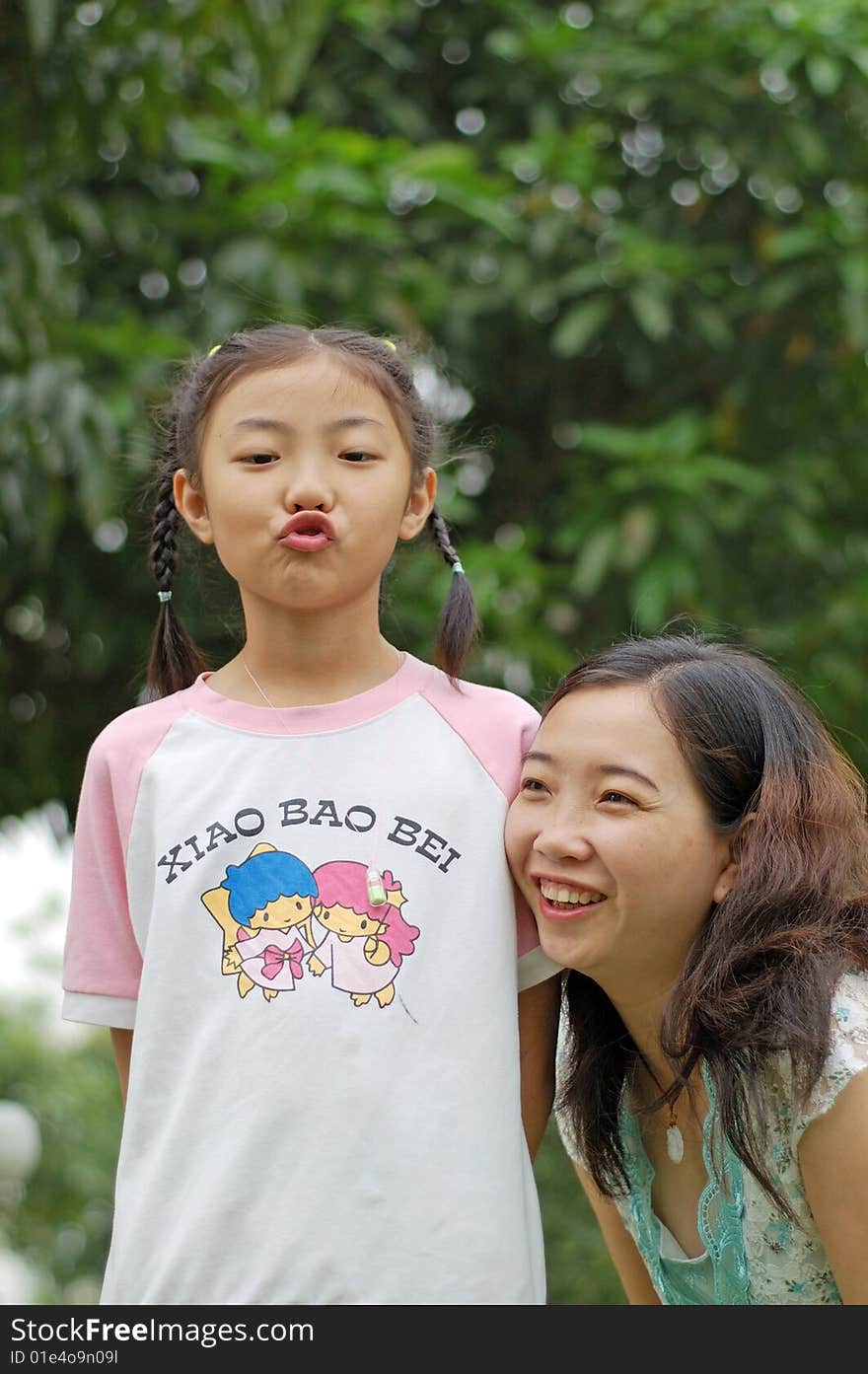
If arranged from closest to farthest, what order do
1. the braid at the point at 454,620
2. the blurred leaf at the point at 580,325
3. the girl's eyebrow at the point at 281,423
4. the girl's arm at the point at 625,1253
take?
the girl's eyebrow at the point at 281,423, the braid at the point at 454,620, the girl's arm at the point at 625,1253, the blurred leaf at the point at 580,325

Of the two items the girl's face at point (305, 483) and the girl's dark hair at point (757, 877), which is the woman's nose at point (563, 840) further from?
the girl's face at point (305, 483)

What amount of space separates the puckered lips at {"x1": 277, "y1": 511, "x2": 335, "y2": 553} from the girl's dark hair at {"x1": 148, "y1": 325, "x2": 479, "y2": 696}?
8.5 inches

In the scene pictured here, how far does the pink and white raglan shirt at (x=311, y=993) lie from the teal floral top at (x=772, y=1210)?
29 cm

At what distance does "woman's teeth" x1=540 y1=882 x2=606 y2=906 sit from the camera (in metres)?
2.25

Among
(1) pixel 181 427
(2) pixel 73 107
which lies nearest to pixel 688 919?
(1) pixel 181 427

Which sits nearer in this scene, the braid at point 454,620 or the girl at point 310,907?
the girl at point 310,907

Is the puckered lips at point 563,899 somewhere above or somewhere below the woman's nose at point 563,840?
below

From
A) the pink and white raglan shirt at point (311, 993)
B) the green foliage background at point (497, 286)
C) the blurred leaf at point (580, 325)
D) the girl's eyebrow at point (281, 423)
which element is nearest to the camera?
the pink and white raglan shirt at point (311, 993)

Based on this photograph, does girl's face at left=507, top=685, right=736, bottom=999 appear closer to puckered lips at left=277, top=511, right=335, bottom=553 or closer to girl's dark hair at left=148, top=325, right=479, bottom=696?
girl's dark hair at left=148, top=325, right=479, bottom=696

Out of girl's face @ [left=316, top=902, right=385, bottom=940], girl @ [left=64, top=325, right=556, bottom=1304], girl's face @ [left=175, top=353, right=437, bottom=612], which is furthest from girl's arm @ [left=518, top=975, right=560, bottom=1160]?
girl's face @ [left=175, top=353, right=437, bottom=612]

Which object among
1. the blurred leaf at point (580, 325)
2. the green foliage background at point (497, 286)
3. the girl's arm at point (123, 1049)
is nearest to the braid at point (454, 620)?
the girl's arm at point (123, 1049)

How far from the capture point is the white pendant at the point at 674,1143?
8.12 ft

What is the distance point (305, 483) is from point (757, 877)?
0.77 m

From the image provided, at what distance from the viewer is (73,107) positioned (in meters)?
4.33
